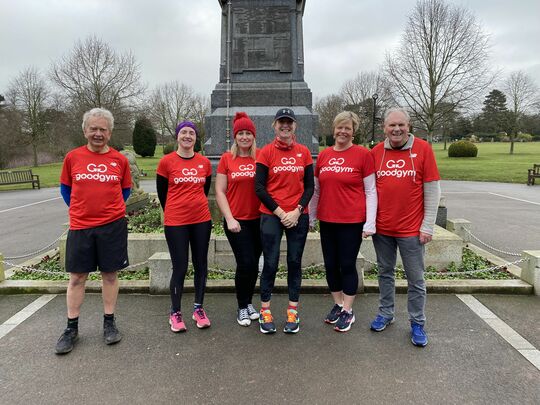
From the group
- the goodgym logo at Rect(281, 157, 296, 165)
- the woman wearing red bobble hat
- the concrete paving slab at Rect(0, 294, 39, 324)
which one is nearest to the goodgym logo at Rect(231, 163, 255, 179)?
the woman wearing red bobble hat

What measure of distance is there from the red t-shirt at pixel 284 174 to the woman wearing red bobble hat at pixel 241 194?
190mm

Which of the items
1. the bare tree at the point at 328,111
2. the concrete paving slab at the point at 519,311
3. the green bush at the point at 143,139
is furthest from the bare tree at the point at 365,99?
the concrete paving slab at the point at 519,311

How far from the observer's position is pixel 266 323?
3447 mm

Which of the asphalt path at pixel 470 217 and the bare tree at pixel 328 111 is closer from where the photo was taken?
the asphalt path at pixel 470 217

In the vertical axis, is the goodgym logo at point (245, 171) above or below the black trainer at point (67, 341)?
above

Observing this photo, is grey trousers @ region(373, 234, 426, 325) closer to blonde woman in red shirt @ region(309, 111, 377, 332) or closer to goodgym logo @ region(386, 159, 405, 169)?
blonde woman in red shirt @ region(309, 111, 377, 332)

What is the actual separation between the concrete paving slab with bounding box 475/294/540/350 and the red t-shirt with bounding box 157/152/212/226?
10.3ft

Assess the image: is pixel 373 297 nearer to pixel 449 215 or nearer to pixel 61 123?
pixel 449 215

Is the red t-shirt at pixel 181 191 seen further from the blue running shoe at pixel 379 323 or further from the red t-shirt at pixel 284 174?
the blue running shoe at pixel 379 323

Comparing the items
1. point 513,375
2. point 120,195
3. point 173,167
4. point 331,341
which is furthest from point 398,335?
point 120,195

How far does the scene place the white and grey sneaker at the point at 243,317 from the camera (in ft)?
11.7

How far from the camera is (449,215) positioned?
9758mm

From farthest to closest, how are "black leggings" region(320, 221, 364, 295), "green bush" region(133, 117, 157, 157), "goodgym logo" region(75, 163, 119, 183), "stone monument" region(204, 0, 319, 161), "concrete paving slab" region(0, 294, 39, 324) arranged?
"green bush" region(133, 117, 157, 157)
"stone monument" region(204, 0, 319, 161)
"concrete paving slab" region(0, 294, 39, 324)
"black leggings" region(320, 221, 364, 295)
"goodgym logo" region(75, 163, 119, 183)

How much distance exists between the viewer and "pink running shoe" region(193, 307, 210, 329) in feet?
11.6
